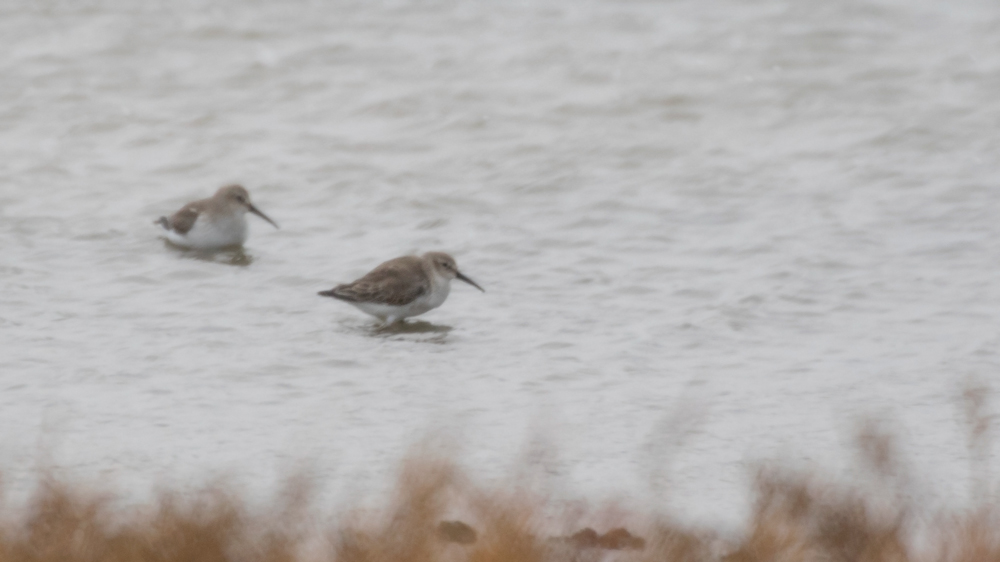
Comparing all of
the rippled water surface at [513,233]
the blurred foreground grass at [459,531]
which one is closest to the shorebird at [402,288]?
the rippled water surface at [513,233]

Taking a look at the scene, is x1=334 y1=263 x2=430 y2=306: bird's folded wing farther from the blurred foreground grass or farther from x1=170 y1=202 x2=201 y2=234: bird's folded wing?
the blurred foreground grass

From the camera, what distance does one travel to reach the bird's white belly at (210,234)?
12.1 meters

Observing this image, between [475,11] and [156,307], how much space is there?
35.4 ft

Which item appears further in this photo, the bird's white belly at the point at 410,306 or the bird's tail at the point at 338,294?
the bird's white belly at the point at 410,306

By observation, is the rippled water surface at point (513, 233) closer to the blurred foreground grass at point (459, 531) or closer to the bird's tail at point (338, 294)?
the bird's tail at point (338, 294)

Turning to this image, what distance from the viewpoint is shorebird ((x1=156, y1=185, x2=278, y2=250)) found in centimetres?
1216

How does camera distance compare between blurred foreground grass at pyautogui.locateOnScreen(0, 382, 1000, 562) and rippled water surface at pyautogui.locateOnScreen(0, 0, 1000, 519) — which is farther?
rippled water surface at pyautogui.locateOnScreen(0, 0, 1000, 519)

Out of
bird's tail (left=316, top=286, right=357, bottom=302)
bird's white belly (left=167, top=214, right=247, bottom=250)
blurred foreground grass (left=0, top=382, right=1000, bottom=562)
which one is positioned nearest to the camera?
blurred foreground grass (left=0, top=382, right=1000, bottom=562)

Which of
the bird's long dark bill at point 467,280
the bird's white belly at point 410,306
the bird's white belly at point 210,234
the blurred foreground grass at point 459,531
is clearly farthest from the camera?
the bird's white belly at point 210,234

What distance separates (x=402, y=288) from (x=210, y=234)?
2.71 metres

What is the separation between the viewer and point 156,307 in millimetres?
10328

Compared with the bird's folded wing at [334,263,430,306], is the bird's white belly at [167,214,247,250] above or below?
below

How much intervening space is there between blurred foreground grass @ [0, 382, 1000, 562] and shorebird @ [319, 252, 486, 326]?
521 centimetres

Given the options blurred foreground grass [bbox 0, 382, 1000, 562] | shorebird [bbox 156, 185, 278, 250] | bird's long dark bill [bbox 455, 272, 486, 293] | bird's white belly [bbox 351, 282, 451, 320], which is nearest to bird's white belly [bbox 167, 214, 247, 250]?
shorebird [bbox 156, 185, 278, 250]
